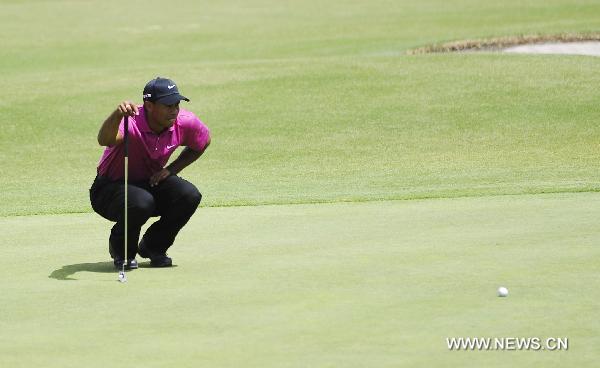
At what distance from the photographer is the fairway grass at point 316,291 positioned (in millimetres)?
6398

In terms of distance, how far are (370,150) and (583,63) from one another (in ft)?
22.3

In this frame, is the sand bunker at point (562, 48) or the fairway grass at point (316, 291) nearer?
the fairway grass at point (316, 291)

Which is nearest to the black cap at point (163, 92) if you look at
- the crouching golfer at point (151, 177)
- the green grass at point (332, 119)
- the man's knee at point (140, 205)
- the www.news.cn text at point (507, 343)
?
the crouching golfer at point (151, 177)

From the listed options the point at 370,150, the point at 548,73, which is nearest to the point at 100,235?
the point at 370,150

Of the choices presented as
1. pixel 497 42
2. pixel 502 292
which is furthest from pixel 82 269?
pixel 497 42

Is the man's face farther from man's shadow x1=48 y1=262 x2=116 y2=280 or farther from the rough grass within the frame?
the rough grass

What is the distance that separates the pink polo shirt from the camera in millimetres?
9422

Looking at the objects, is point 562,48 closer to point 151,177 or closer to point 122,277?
point 151,177

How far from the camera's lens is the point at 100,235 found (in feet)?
36.7

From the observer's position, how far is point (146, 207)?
30.6ft

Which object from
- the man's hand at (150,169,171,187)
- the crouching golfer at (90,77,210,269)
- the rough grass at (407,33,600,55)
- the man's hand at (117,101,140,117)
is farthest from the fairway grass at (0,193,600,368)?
the rough grass at (407,33,600,55)

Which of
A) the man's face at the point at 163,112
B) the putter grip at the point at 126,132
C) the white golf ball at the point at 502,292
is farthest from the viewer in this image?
the man's face at the point at 163,112

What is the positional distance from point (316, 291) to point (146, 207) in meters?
1.95

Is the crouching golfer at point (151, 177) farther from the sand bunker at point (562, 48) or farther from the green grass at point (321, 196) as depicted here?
Answer: the sand bunker at point (562, 48)
